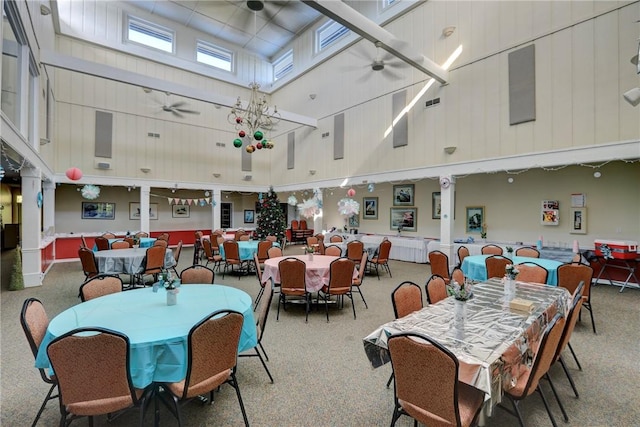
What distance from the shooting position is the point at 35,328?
2.11 meters

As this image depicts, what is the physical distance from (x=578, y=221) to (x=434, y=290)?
652 cm

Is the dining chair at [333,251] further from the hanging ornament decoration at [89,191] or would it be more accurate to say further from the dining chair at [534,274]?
the hanging ornament decoration at [89,191]

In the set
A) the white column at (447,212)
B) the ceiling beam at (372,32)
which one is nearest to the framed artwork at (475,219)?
the white column at (447,212)

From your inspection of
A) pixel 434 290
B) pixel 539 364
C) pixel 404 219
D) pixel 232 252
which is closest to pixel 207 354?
pixel 539 364

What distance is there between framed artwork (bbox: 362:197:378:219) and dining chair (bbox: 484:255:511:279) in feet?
23.9

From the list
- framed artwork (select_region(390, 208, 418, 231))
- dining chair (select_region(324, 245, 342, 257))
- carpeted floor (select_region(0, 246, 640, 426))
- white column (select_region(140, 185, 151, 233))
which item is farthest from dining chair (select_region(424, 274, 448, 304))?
white column (select_region(140, 185, 151, 233))

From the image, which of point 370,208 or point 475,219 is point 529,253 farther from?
point 370,208

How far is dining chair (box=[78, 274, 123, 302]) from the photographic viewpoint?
3.04 meters

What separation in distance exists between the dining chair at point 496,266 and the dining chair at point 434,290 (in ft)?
6.48

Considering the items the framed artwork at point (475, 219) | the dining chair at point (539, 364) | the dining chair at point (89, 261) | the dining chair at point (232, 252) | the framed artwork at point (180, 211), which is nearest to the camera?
the dining chair at point (539, 364)

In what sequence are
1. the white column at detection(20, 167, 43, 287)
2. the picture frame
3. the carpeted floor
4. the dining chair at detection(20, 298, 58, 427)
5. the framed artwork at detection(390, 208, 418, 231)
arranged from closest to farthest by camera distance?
the dining chair at detection(20, 298, 58, 427) → the carpeted floor → the white column at detection(20, 167, 43, 287) → the framed artwork at detection(390, 208, 418, 231) → the picture frame

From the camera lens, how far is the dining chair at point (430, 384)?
1.60 metres

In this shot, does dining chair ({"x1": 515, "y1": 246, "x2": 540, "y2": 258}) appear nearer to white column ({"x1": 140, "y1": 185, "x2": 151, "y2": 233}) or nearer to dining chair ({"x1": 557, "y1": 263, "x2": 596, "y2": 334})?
dining chair ({"x1": 557, "y1": 263, "x2": 596, "y2": 334})

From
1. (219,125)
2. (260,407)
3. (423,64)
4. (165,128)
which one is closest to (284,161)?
(219,125)
